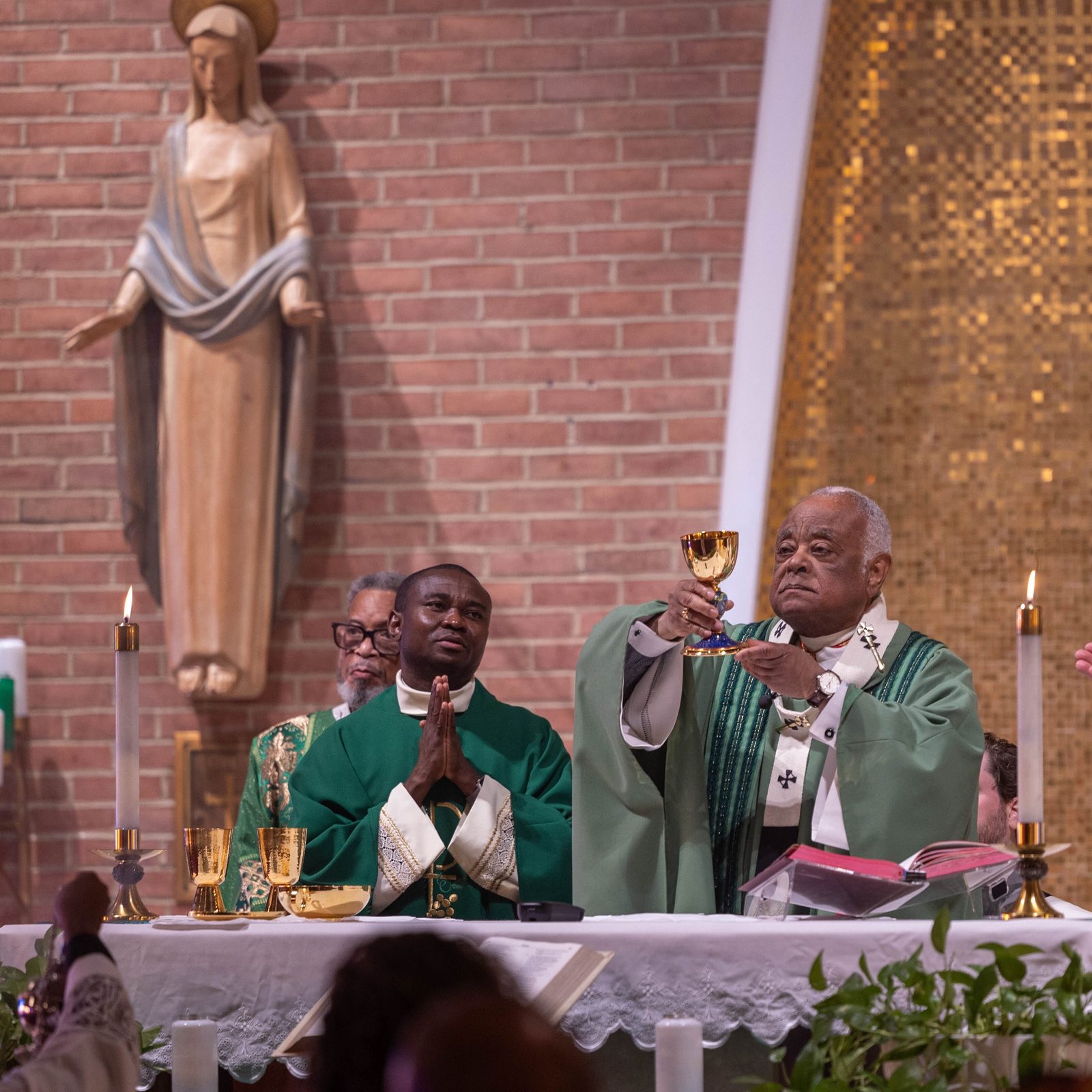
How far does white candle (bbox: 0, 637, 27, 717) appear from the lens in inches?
203

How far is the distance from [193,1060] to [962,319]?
4.01 m

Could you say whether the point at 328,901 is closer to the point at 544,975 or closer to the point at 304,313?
the point at 544,975

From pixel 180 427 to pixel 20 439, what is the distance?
650mm

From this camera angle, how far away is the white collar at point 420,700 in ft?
12.5

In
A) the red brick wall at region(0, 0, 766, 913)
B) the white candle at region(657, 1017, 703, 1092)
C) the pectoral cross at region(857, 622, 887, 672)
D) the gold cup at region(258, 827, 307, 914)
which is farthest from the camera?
the red brick wall at region(0, 0, 766, 913)

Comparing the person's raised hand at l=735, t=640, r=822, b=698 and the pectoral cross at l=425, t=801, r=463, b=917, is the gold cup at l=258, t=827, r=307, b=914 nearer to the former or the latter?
the pectoral cross at l=425, t=801, r=463, b=917

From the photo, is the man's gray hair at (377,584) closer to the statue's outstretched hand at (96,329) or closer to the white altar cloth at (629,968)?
the statue's outstretched hand at (96,329)

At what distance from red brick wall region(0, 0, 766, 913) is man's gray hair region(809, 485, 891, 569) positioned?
5.29ft

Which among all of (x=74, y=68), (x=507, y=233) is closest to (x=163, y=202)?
(x=74, y=68)

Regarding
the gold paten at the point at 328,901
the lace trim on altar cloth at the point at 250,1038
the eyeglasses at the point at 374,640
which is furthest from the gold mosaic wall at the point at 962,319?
the lace trim on altar cloth at the point at 250,1038

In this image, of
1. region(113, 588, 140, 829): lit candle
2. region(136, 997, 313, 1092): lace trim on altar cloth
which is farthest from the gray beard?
region(136, 997, 313, 1092): lace trim on altar cloth

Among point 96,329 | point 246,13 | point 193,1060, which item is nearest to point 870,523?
point 193,1060

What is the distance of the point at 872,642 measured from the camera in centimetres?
362

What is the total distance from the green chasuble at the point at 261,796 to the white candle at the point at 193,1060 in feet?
6.70
